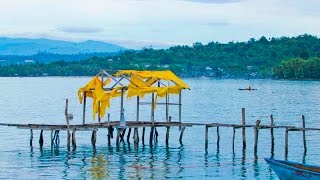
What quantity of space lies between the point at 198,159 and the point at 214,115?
39.6m

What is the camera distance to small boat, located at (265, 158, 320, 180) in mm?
28656

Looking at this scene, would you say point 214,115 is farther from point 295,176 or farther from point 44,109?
point 295,176

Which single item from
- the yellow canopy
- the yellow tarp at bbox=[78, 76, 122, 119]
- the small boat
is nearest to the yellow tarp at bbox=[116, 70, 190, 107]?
the yellow canopy

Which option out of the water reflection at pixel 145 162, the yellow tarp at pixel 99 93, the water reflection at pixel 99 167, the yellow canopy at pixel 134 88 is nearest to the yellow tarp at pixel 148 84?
the yellow canopy at pixel 134 88

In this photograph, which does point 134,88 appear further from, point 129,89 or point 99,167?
point 99,167

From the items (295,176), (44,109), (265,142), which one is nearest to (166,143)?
(265,142)

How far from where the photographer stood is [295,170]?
29.3 metres

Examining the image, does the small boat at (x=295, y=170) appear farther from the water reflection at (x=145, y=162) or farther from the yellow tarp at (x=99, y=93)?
the yellow tarp at (x=99, y=93)

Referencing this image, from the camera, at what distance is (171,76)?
4659cm

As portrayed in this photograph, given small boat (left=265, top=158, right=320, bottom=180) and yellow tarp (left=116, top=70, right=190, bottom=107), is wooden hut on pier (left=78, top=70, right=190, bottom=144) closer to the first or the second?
yellow tarp (left=116, top=70, right=190, bottom=107)

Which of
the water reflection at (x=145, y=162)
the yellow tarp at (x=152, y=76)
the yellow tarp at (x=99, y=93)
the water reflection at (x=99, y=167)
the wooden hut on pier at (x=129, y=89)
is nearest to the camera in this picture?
the water reflection at (x=99, y=167)

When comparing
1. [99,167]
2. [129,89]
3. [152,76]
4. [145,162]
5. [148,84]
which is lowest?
[99,167]

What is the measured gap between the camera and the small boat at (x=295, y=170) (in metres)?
28.7

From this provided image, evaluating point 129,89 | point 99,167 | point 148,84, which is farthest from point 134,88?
point 99,167
